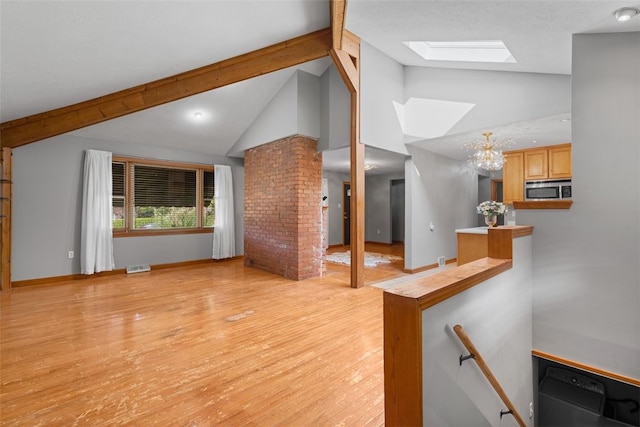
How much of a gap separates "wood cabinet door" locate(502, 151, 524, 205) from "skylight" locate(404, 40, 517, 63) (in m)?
3.02

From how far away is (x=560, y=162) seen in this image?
5531 mm

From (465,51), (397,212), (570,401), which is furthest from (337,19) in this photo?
(397,212)

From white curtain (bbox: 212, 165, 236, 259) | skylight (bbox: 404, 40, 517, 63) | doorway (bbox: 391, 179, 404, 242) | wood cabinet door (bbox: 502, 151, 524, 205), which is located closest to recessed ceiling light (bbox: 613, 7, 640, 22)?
skylight (bbox: 404, 40, 517, 63)

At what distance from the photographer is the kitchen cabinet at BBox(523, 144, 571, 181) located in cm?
547

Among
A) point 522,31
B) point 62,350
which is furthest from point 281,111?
point 62,350

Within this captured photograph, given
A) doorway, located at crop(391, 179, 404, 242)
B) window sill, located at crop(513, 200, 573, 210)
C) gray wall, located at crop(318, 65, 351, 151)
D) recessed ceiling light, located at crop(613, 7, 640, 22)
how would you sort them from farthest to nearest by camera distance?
doorway, located at crop(391, 179, 404, 242) < gray wall, located at crop(318, 65, 351, 151) < window sill, located at crop(513, 200, 573, 210) < recessed ceiling light, located at crop(613, 7, 640, 22)

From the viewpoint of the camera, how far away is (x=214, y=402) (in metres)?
1.80

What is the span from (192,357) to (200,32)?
11.1ft

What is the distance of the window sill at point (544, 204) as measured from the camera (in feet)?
8.55

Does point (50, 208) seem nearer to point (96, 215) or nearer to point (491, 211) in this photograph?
point (96, 215)

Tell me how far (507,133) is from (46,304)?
280 inches

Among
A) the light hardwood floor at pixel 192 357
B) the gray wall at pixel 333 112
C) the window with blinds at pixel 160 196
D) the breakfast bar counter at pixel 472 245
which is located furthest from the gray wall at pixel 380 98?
the window with blinds at pixel 160 196

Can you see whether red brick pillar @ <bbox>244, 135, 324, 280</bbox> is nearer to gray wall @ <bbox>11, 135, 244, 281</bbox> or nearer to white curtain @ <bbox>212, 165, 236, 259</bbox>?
white curtain @ <bbox>212, 165, 236, 259</bbox>

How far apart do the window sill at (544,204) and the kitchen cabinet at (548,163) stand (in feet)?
12.4
